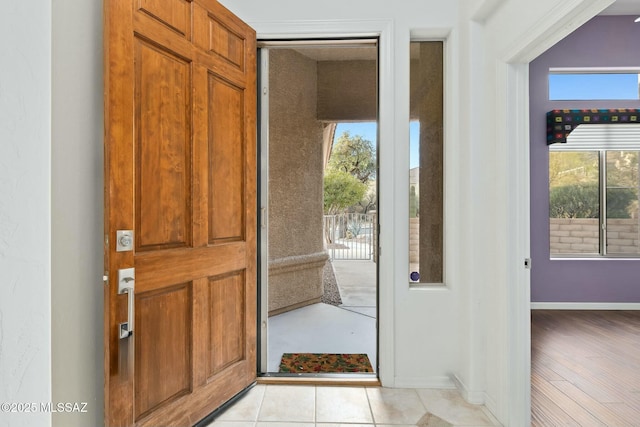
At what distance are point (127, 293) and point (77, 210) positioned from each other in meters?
0.41

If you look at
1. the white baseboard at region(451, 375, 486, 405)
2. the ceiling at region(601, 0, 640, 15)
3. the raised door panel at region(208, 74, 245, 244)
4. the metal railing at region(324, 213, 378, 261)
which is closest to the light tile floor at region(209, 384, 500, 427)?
the white baseboard at region(451, 375, 486, 405)

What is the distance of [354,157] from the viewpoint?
6863 millimetres

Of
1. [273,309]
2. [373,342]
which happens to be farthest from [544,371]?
[273,309]

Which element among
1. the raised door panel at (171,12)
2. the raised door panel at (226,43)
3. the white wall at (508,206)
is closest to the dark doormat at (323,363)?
the white wall at (508,206)

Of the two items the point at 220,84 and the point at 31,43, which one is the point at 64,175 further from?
the point at 220,84

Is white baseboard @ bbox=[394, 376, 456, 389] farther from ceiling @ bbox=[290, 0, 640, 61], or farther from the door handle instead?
ceiling @ bbox=[290, 0, 640, 61]

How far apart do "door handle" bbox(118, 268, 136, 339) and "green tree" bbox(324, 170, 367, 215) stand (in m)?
5.55

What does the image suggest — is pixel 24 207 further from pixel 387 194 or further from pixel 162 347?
pixel 387 194

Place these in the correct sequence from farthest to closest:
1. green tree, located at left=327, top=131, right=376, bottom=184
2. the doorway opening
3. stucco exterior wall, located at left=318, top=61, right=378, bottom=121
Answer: green tree, located at left=327, top=131, right=376, bottom=184
stucco exterior wall, located at left=318, top=61, right=378, bottom=121
the doorway opening

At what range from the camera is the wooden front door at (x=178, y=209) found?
1.34m

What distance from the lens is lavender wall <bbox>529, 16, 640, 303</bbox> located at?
3.87 metres

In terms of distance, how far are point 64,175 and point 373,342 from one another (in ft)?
8.65

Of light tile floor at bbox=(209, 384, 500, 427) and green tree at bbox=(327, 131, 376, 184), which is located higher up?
green tree at bbox=(327, 131, 376, 184)

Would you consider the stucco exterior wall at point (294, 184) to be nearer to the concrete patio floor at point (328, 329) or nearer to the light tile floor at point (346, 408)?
the concrete patio floor at point (328, 329)
